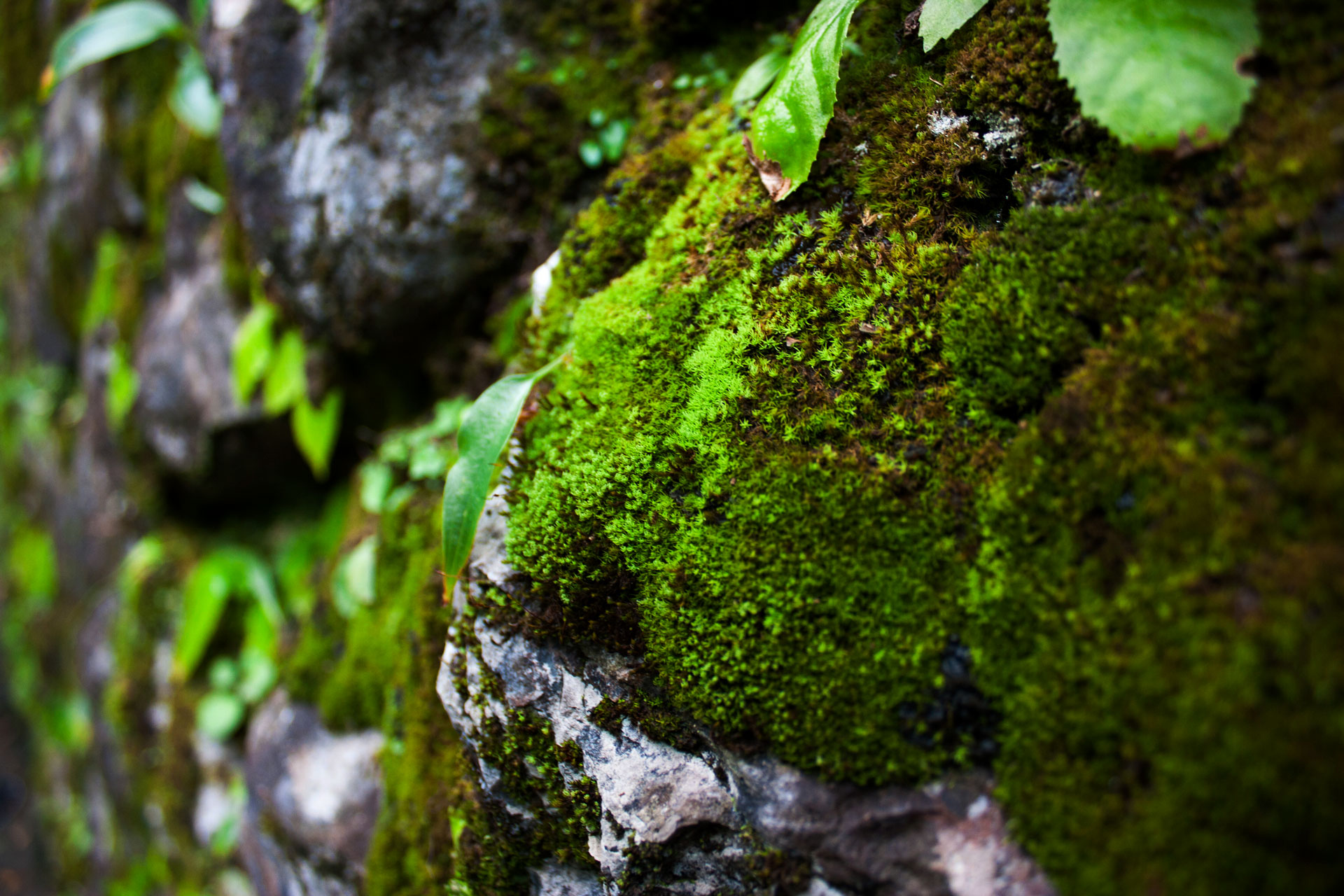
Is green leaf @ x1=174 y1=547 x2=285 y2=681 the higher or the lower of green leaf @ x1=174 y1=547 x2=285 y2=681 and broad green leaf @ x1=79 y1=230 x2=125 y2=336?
the lower

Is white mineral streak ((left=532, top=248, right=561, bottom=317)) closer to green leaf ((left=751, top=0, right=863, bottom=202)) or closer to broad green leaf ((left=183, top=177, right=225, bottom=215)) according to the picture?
green leaf ((left=751, top=0, right=863, bottom=202))

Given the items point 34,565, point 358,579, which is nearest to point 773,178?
point 358,579

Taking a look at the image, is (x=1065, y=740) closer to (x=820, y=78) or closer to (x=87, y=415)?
(x=820, y=78)

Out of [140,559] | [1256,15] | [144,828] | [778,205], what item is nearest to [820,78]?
[778,205]

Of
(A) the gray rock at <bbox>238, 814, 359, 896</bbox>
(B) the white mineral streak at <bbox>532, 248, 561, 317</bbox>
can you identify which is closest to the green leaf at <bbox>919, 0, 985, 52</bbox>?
(B) the white mineral streak at <bbox>532, 248, 561, 317</bbox>

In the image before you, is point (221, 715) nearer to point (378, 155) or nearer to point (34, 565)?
point (378, 155)

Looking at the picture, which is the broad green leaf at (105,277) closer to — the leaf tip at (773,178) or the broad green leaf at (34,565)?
the broad green leaf at (34,565)
